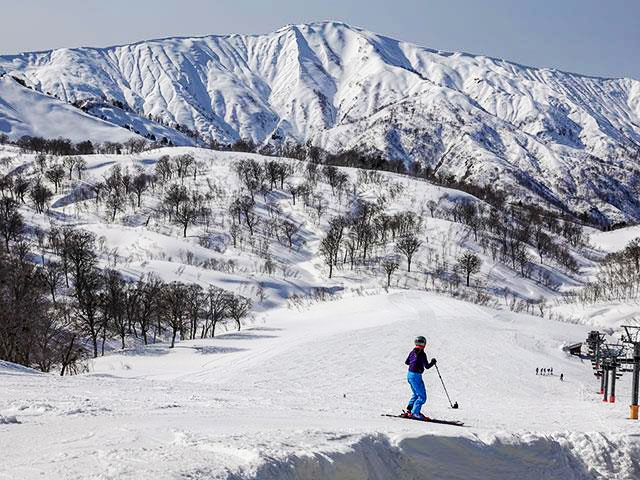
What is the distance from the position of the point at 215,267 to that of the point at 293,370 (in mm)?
62806

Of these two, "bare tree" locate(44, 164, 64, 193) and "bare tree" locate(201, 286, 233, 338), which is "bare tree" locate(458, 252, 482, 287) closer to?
"bare tree" locate(201, 286, 233, 338)

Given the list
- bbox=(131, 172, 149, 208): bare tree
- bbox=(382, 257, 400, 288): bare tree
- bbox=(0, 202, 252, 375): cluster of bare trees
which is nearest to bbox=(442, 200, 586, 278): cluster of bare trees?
bbox=(382, 257, 400, 288): bare tree

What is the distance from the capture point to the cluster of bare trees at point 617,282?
329ft

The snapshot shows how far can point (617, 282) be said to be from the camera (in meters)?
108

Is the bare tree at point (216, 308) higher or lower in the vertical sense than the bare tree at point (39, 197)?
lower

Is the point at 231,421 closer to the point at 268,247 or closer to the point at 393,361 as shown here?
the point at 393,361

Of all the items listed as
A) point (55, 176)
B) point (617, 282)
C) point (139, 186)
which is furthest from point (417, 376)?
point (55, 176)

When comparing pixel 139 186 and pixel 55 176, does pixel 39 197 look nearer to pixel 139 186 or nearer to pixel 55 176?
pixel 55 176

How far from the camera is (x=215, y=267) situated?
92.8 meters

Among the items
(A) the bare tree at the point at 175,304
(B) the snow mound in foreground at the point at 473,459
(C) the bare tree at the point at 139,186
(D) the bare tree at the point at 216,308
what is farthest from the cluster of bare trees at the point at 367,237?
(B) the snow mound in foreground at the point at 473,459

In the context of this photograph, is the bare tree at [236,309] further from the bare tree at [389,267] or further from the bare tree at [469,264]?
the bare tree at [469,264]

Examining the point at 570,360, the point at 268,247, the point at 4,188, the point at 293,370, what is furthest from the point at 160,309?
the point at 4,188

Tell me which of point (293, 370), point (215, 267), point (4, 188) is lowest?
point (293, 370)

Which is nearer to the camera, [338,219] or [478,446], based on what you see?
[478,446]
